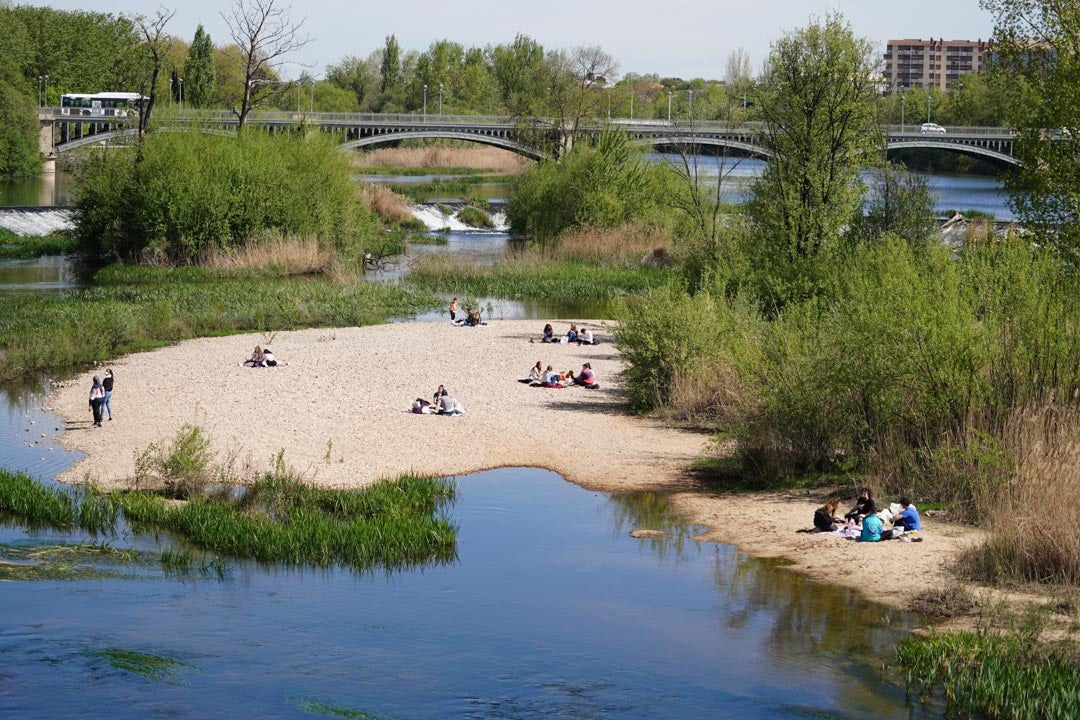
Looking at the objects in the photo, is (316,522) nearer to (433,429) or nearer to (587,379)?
(433,429)

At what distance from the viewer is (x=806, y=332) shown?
78.3ft

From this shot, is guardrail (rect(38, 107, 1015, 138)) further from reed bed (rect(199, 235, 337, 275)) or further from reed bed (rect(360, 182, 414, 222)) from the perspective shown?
reed bed (rect(199, 235, 337, 275))

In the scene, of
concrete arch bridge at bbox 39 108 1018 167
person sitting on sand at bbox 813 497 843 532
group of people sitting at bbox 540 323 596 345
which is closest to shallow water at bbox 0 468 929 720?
person sitting on sand at bbox 813 497 843 532

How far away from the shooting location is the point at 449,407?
26.9m

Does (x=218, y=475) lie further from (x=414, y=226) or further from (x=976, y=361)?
(x=414, y=226)

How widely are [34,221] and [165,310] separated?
29898 mm

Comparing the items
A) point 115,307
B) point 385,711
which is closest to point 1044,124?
point 385,711

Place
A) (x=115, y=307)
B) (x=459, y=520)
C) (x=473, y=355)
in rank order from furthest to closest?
(x=115, y=307), (x=473, y=355), (x=459, y=520)

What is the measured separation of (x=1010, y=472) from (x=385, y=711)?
10.2m

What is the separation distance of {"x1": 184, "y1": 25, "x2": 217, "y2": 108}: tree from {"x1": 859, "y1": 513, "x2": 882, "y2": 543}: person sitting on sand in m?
116

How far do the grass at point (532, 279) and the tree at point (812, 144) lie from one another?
11951 mm

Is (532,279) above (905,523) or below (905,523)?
above

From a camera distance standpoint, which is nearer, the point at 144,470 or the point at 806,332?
the point at 144,470

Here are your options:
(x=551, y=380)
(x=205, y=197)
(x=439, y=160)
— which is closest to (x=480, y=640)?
(x=551, y=380)
